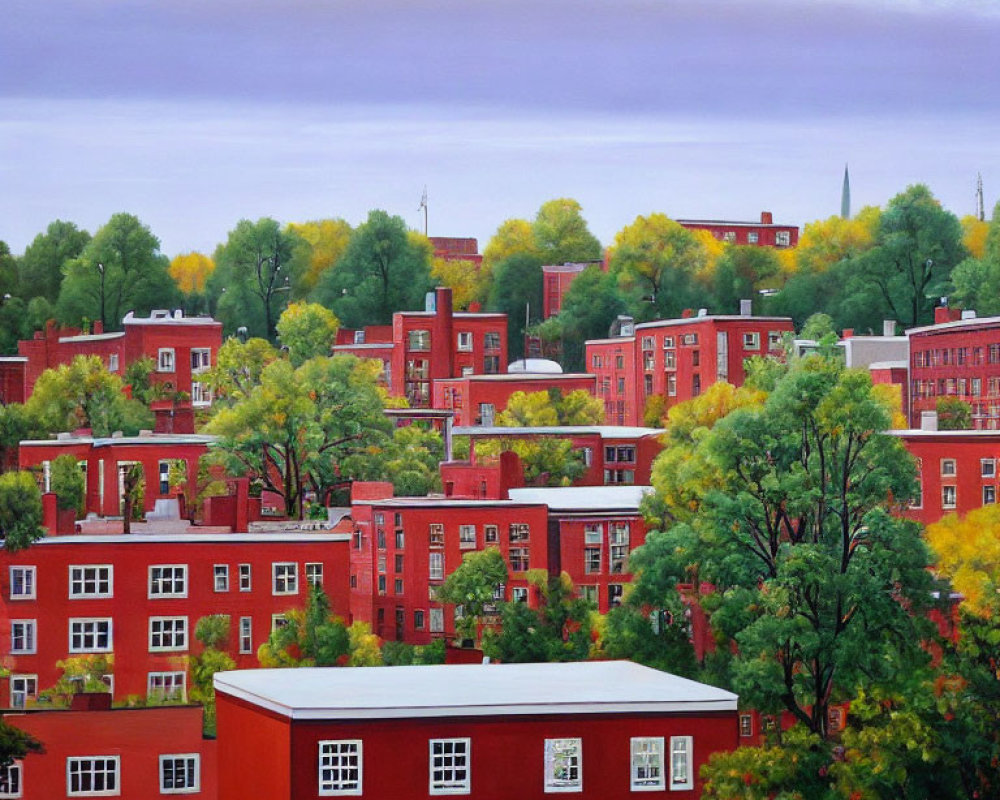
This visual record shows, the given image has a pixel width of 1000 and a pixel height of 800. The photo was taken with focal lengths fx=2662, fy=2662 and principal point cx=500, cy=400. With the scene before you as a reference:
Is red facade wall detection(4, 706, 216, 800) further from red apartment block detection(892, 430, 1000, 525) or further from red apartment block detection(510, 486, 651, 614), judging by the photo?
red apartment block detection(892, 430, 1000, 525)

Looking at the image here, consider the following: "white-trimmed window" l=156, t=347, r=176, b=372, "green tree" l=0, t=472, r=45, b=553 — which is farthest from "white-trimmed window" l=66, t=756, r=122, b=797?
"white-trimmed window" l=156, t=347, r=176, b=372

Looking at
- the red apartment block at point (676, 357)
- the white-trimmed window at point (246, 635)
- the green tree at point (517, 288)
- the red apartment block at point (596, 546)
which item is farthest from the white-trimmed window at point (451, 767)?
the green tree at point (517, 288)

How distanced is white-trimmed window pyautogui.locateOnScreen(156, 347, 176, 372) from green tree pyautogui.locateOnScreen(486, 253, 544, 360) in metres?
42.7

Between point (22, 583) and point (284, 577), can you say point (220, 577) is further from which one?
point (22, 583)

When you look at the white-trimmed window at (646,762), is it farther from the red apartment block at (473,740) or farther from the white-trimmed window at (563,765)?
the white-trimmed window at (563,765)

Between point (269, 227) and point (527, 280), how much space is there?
1848 centimetres

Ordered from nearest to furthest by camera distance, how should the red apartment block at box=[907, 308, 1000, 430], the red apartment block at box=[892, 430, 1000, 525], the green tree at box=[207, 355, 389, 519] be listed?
the red apartment block at box=[892, 430, 1000, 525] → the green tree at box=[207, 355, 389, 519] → the red apartment block at box=[907, 308, 1000, 430]

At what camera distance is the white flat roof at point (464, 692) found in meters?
59.6

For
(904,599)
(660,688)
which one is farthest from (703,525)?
(660,688)

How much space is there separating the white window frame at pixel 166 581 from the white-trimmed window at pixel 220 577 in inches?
39.5

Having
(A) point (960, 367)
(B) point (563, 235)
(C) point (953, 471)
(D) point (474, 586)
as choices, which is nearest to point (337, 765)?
(D) point (474, 586)

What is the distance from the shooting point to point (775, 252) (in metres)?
180

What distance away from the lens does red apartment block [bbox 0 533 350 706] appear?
89375mm

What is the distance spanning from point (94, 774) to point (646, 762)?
14.7m
